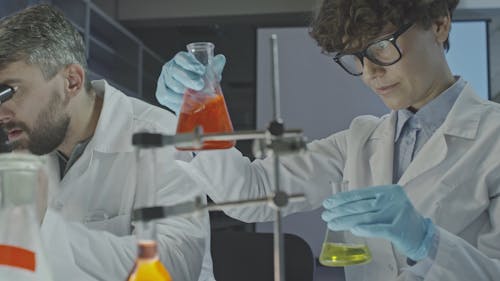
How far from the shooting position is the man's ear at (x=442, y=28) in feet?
5.37

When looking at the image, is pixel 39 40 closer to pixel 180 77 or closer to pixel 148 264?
pixel 180 77

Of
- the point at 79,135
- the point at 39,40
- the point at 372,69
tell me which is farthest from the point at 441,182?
the point at 39,40

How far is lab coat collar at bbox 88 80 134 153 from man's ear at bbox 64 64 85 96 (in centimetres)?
12

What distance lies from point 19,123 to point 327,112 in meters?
2.69

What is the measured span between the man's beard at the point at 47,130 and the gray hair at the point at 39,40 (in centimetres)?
12

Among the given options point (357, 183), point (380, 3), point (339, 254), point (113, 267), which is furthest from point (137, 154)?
point (357, 183)

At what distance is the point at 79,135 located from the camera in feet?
6.61

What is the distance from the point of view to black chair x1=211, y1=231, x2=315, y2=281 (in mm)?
2148

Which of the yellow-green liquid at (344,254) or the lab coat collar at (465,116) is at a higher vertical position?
the lab coat collar at (465,116)

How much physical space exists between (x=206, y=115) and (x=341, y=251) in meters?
0.46

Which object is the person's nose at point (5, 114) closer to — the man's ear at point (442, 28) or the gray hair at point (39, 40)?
the gray hair at point (39, 40)

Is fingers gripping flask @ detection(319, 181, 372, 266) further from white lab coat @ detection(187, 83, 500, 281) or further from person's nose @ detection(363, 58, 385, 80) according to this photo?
person's nose @ detection(363, 58, 385, 80)

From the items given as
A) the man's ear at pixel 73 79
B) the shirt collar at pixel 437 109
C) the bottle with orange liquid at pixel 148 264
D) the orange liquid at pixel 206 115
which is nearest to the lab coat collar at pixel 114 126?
the man's ear at pixel 73 79

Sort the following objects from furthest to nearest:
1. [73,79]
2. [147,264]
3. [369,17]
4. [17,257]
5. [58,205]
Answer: [73,79] → [58,205] → [369,17] → [17,257] → [147,264]
